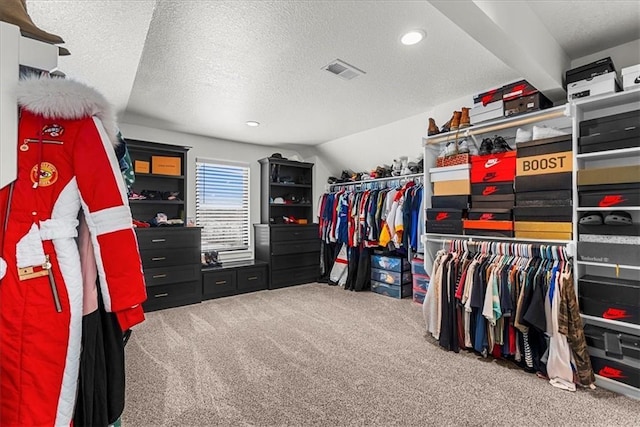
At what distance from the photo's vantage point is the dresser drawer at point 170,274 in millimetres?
3595

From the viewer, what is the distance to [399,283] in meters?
4.11

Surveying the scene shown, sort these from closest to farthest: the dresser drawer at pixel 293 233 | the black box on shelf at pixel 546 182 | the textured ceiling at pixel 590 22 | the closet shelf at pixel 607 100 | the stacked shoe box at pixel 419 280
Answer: the textured ceiling at pixel 590 22, the closet shelf at pixel 607 100, the black box on shelf at pixel 546 182, the stacked shoe box at pixel 419 280, the dresser drawer at pixel 293 233

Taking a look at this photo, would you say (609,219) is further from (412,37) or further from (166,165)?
(166,165)

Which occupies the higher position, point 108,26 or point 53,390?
point 108,26

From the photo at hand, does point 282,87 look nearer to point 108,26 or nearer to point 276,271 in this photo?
point 108,26

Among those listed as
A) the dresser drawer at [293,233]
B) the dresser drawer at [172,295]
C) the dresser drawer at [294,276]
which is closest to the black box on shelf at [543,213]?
the dresser drawer at [293,233]

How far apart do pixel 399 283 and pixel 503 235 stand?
6.19 ft

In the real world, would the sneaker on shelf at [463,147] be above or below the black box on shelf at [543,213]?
above

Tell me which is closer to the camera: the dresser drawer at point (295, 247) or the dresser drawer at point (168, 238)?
the dresser drawer at point (168, 238)

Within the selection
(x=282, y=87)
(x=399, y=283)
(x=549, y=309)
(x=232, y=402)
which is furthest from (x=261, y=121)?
(x=549, y=309)

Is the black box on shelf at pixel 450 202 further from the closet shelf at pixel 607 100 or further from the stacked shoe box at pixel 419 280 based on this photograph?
the stacked shoe box at pixel 419 280

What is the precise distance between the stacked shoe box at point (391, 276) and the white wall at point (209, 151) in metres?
2.09

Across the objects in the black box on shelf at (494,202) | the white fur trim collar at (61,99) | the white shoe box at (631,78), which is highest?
the white shoe box at (631,78)

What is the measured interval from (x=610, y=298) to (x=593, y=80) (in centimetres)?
145
